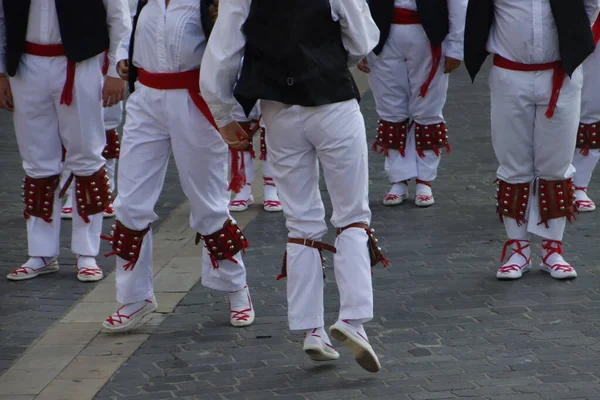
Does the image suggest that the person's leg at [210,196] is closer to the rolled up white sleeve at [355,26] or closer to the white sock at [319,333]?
the white sock at [319,333]

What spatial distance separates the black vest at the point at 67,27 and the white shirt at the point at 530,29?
218 centimetres

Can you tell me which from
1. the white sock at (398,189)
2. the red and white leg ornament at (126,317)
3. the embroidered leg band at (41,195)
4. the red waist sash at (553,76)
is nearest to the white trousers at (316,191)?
the red and white leg ornament at (126,317)

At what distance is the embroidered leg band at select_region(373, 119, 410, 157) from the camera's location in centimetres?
891

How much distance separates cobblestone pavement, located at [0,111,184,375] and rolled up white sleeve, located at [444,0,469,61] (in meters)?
2.25

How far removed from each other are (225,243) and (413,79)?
2.95 metres

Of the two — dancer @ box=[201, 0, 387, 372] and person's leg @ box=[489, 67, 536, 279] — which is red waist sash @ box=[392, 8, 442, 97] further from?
dancer @ box=[201, 0, 387, 372]

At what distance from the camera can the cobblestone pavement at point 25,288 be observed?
250 inches

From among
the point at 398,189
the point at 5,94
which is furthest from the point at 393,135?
the point at 5,94

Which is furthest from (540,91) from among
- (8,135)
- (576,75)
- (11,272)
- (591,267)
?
(8,135)

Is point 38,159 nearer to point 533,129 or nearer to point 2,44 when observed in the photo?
point 2,44

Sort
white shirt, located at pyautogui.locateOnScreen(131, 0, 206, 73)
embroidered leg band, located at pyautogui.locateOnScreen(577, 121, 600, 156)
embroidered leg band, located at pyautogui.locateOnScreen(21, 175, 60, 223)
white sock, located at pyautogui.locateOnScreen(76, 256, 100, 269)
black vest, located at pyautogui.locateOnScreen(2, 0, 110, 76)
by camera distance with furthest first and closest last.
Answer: embroidered leg band, located at pyautogui.locateOnScreen(577, 121, 600, 156), white sock, located at pyautogui.locateOnScreen(76, 256, 100, 269), embroidered leg band, located at pyautogui.locateOnScreen(21, 175, 60, 223), black vest, located at pyautogui.locateOnScreen(2, 0, 110, 76), white shirt, located at pyautogui.locateOnScreen(131, 0, 206, 73)

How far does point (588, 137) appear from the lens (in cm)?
842

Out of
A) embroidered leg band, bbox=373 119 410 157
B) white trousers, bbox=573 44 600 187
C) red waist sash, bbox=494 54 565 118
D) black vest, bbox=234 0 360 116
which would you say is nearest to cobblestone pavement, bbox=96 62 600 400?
white trousers, bbox=573 44 600 187

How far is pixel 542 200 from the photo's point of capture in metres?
7.00
